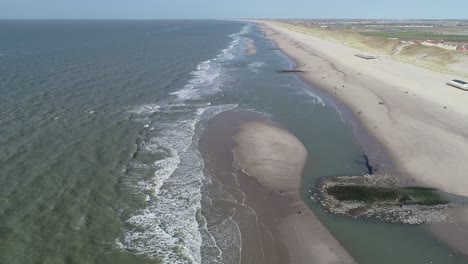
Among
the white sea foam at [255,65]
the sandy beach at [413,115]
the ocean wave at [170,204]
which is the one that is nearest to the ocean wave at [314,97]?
the sandy beach at [413,115]

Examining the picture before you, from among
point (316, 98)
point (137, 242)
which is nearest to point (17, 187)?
point (137, 242)

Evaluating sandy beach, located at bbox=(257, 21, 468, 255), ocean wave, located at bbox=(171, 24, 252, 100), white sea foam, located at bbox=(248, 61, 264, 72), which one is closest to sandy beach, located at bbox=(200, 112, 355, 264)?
sandy beach, located at bbox=(257, 21, 468, 255)

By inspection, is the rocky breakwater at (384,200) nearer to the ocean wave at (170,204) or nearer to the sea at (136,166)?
the sea at (136,166)

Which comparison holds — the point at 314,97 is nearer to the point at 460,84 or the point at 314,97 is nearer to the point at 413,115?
the point at 413,115

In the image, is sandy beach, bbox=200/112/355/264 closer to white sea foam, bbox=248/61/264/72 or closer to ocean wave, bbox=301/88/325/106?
ocean wave, bbox=301/88/325/106

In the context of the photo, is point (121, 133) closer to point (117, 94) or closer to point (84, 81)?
point (117, 94)
